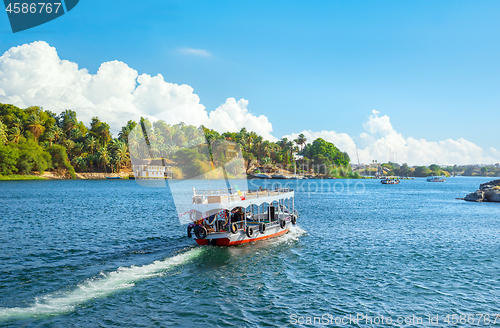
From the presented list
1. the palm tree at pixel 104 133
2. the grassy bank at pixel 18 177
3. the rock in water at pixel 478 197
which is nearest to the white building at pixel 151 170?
Result: the palm tree at pixel 104 133

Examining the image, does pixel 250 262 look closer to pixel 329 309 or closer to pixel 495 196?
pixel 329 309

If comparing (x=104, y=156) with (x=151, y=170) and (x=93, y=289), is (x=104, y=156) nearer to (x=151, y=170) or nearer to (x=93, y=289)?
(x=151, y=170)

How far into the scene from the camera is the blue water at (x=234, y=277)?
15234 mm

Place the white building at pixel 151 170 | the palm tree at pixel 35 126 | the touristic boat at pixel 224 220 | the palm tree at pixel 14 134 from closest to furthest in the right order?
the touristic boat at pixel 224 220
the palm tree at pixel 14 134
the palm tree at pixel 35 126
the white building at pixel 151 170

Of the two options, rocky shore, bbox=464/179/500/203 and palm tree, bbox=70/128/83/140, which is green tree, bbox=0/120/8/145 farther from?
rocky shore, bbox=464/179/500/203

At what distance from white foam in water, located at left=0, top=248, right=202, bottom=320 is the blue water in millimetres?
64

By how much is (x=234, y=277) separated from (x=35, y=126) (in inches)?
6855

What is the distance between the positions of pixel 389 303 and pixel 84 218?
131 ft

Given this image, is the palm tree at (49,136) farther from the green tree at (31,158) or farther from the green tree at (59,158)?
the green tree at (31,158)

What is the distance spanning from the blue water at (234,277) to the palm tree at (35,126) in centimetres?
14455

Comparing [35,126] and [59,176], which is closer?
[59,176]

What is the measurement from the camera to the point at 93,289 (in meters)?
17.5

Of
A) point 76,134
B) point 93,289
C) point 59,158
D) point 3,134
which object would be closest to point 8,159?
point 3,134

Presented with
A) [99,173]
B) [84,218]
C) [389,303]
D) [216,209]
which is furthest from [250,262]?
[99,173]
